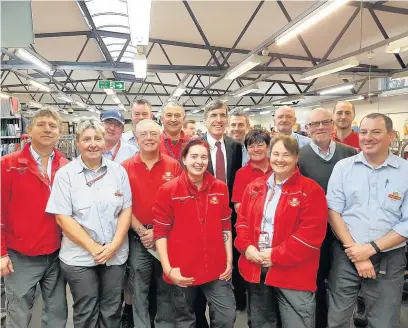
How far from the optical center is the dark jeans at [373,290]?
7.14ft

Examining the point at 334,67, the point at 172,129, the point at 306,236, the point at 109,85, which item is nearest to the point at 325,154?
the point at 306,236

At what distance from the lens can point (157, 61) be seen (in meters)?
10.0

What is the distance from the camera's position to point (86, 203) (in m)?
2.17

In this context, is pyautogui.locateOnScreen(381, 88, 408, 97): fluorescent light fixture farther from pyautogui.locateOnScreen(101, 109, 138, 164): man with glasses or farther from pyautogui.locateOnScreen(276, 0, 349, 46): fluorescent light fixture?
pyautogui.locateOnScreen(101, 109, 138, 164): man with glasses

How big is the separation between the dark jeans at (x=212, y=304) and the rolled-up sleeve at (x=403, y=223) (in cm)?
117

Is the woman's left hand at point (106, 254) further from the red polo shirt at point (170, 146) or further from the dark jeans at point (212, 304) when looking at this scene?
the red polo shirt at point (170, 146)

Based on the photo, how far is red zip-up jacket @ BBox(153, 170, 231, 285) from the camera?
2.19 m

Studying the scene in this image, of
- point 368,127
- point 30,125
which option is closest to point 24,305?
point 30,125

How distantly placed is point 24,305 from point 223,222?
1.48 m

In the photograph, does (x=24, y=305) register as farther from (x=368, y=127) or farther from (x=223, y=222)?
(x=368, y=127)

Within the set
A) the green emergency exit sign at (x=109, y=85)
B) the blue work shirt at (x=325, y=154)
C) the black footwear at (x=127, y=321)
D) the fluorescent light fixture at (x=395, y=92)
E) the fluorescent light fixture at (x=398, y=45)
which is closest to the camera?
the blue work shirt at (x=325, y=154)

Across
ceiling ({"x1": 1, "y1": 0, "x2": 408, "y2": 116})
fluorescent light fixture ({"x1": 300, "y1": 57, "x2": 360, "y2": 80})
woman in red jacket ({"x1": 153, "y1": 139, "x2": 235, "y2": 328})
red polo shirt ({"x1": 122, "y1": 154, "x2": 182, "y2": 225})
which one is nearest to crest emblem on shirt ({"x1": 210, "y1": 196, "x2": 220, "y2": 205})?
woman in red jacket ({"x1": 153, "y1": 139, "x2": 235, "y2": 328})

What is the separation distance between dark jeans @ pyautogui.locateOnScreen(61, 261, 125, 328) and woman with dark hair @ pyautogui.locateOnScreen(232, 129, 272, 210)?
1061mm

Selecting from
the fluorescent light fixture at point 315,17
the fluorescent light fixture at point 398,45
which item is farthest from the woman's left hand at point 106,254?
the fluorescent light fixture at point 398,45
